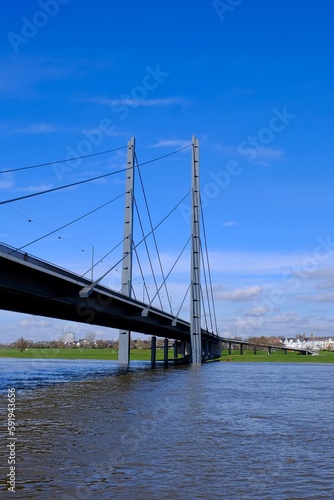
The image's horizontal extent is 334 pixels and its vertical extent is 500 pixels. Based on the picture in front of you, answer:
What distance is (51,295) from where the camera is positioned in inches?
1500

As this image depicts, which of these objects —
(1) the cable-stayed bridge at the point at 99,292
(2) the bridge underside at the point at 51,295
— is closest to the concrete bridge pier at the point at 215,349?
(1) the cable-stayed bridge at the point at 99,292

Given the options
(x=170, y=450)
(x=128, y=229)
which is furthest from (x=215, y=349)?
(x=170, y=450)

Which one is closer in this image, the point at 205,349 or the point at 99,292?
the point at 99,292

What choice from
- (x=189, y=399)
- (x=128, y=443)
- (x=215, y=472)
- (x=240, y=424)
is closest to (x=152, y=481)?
(x=215, y=472)

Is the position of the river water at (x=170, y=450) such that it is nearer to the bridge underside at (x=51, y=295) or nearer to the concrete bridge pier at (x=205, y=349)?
the bridge underside at (x=51, y=295)

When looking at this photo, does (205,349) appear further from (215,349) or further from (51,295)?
(51,295)

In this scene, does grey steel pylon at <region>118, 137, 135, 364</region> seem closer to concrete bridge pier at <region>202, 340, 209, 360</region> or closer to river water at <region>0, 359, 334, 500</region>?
concrete bridge pier at <region>202, 340, 209, 360</region>

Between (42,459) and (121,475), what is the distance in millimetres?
2067

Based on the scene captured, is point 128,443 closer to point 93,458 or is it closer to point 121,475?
point 93,458

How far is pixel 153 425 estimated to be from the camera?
61.8 feet

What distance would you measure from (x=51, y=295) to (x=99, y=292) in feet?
18.7

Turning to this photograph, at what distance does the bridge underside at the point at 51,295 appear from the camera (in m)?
31.6

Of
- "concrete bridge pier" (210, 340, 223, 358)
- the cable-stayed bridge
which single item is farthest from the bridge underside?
"concrete bridge pier" (210, 340, 223, 358)

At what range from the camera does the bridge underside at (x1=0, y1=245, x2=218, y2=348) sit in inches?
1243
